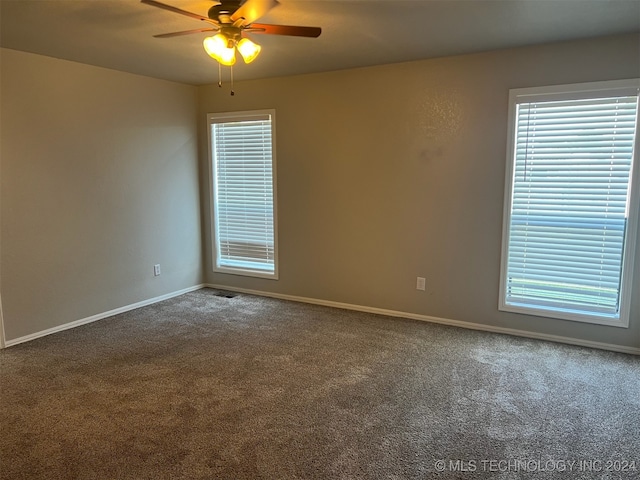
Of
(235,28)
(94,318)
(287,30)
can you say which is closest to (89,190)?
(94,318)

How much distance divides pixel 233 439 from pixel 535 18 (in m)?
3.28

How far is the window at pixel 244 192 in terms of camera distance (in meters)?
5.02

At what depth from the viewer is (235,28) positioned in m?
2.61

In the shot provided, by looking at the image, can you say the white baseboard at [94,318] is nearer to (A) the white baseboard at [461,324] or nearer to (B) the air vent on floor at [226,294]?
(B) the air vent on floor at [226,294]

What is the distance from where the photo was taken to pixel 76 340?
12.5 feet

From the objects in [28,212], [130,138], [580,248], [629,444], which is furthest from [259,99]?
[629,444]

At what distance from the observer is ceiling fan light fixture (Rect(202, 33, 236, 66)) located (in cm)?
262

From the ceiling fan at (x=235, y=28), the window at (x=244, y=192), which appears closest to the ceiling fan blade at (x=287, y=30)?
the ceiling fan at (x=235, y=28)

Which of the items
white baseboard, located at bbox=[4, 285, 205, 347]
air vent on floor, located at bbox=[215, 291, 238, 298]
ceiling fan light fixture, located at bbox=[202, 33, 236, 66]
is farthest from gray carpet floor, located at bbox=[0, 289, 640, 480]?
ceiling fan light fixture, located at bbox=[202, 33, 236, 66]

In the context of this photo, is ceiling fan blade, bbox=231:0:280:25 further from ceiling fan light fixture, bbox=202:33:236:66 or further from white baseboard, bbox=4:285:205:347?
white baseboard, bbox=4:285:205:347

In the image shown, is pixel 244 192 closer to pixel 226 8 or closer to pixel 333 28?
pixel 333 28

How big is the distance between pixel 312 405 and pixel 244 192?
3.11 metres

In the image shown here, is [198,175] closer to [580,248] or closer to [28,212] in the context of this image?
[28,212]

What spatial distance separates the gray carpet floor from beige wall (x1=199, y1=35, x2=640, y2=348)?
45cm
